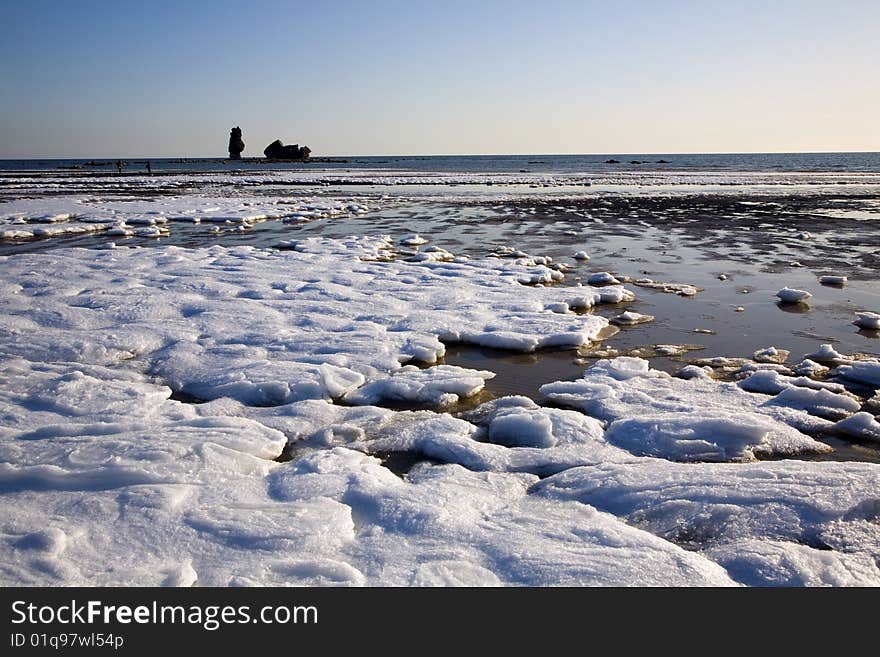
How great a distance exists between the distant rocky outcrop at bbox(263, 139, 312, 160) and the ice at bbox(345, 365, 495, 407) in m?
116

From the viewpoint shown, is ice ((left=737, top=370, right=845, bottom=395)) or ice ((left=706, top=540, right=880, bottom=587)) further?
ice ((left=737, top=370, right=845, bottom=395))

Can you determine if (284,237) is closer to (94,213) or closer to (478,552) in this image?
(94,213)

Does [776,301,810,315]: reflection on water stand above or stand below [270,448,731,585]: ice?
above

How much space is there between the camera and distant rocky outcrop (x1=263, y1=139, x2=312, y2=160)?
11175 centimetres

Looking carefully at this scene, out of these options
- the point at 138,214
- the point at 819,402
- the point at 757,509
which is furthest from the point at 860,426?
the point at 138,214

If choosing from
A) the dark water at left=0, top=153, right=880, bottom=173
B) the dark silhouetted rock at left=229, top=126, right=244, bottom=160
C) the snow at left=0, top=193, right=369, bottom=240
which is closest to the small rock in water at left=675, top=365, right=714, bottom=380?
the snow at left=0, top=193, right=369, bottom=240

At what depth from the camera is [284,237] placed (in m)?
14.2

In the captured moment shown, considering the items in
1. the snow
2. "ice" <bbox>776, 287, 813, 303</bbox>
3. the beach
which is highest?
the snow

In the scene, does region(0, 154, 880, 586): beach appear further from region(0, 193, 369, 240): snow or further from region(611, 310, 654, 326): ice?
region(0, 193, 369, 240): snow

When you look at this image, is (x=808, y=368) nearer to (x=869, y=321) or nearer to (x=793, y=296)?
(x=869, y=321)

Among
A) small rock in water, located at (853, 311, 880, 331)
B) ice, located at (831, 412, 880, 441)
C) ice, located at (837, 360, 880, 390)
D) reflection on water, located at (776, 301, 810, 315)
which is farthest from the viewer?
reflection on water, located at (776, 301, 810, 315)

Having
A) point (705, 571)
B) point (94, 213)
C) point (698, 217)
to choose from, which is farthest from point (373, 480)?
point (94, 213)
